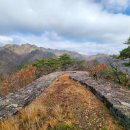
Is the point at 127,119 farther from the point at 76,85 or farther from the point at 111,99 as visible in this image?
the point at 76,85

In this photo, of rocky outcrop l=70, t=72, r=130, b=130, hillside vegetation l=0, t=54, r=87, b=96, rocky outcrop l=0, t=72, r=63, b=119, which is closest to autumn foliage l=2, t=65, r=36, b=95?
hillside vegetation l=0, t=54, r=87, b=96

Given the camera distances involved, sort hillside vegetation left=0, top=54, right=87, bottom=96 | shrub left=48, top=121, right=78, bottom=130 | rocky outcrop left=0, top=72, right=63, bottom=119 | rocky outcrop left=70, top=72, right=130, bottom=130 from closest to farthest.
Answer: shrub left=48, top=121, right=78, bottom=130 → rocky outcrop left=70, top=72, right=130, bottom=130 → rocky outcrop left=0, top=72, right=63, bottom=119 → hillside vegetation left=0, top=54, right=87, bottom=96

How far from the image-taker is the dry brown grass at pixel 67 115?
15703 millimetres

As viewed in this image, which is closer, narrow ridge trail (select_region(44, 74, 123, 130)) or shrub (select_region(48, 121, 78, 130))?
shrub (select_region(48, 121, 78, 130))

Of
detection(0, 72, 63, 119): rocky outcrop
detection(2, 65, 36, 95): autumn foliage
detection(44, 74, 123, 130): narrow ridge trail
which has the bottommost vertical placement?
detection(2, 65, 36, 95): autumn foliage

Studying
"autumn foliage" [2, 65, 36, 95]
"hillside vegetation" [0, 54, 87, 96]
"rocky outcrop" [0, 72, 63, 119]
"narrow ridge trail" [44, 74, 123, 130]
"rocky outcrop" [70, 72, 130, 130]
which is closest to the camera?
"rocky outcrop" [70, 72, 130, 130]

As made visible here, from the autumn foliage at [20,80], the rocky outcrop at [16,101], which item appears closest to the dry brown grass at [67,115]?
the rocky outcrop at [16,101]

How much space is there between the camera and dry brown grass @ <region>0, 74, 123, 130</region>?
1570 centimetres

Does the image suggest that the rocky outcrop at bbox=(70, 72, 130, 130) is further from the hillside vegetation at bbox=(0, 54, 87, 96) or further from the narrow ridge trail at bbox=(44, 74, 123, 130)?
the hillside vegetation at bbox=(0, 54, 87, 96)

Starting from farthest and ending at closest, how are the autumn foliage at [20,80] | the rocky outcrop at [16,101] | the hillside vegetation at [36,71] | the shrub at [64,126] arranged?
the hillside vegetation at [36,71] < the autumn foliage at [20,80] < the rocky outcrop at [16,101] < the shrub at [64,126]

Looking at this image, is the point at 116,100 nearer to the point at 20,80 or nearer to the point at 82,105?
the point at 82,105

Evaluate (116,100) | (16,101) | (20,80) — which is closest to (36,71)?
(20,80)

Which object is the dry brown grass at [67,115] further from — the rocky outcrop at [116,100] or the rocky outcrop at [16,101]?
the rocky outcrop at [16,101]

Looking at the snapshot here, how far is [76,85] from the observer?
82.4 ft
